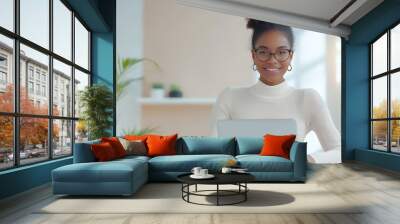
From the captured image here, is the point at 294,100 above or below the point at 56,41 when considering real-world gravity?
below

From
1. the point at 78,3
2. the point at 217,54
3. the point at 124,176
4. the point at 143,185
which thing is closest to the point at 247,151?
the point at 143,185

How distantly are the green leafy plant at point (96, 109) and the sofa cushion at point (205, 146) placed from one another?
1.94m

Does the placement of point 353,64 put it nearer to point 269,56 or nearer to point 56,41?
point 269,56

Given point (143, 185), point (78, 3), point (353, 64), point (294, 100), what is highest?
point (78, 3)

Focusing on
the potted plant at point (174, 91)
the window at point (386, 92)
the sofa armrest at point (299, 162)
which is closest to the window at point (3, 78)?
the sofa armrest at point (299, 162)

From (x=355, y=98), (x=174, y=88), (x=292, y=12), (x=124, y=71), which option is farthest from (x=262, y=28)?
(x=124, y=71)

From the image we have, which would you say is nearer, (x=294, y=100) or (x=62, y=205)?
(x=62, y=205)

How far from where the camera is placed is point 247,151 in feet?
22.2

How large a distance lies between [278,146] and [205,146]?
122 cm

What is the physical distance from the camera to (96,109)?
7941mm

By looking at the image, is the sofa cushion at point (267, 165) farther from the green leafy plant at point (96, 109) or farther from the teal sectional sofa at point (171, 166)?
the green leafy plant at point (96, 109)

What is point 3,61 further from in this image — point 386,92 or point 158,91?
point 386,92

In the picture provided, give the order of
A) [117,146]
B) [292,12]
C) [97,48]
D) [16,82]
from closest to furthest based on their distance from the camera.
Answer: [16,82]
[117,146]
[292,12]
[97,48]

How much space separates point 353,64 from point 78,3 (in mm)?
6090
